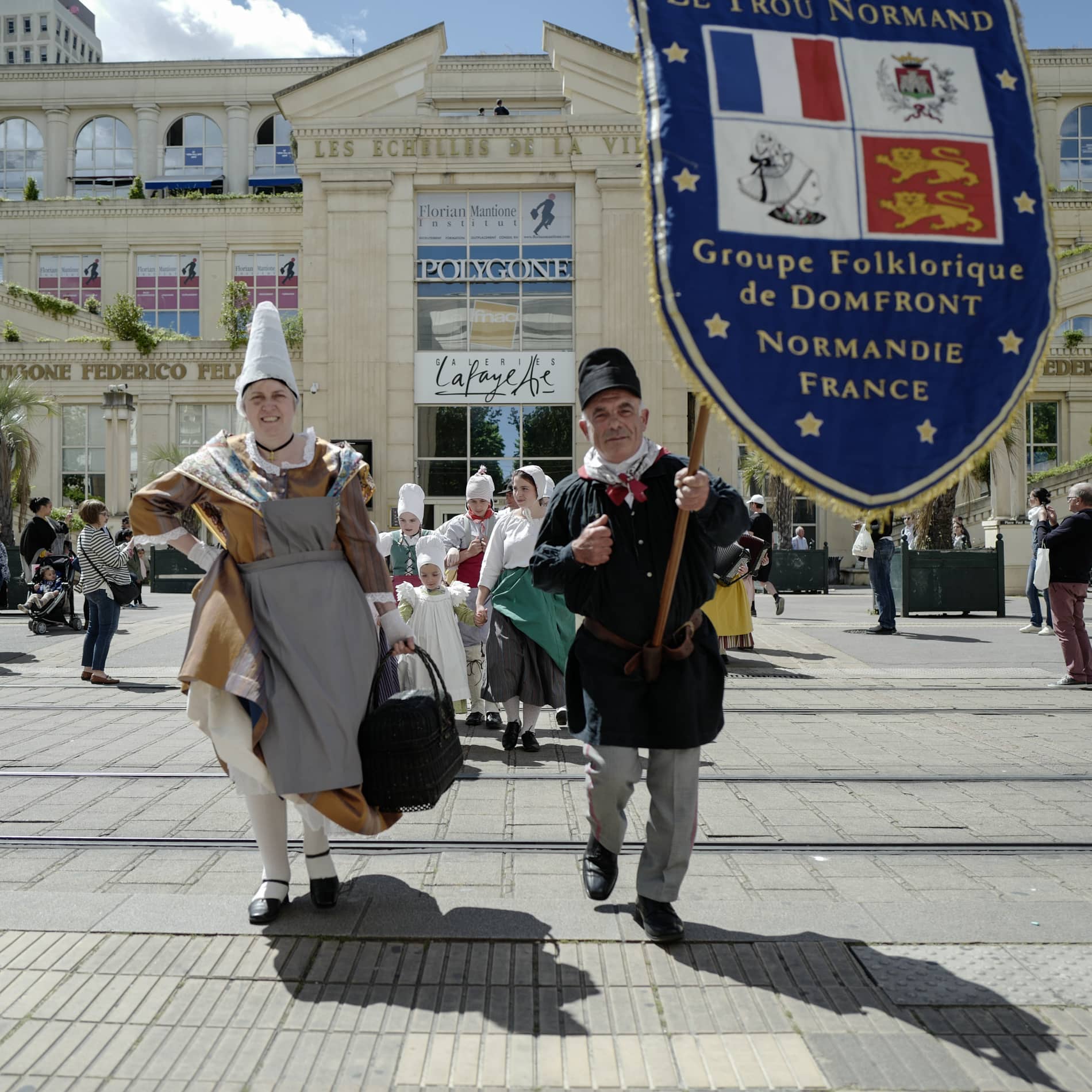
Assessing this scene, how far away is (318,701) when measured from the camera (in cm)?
378

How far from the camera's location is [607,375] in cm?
376

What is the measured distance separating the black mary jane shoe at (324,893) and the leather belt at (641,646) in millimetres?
1327

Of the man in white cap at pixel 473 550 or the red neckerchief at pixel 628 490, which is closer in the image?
the red neckerchief at pixel 628 490

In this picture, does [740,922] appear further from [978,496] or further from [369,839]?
[978,496]

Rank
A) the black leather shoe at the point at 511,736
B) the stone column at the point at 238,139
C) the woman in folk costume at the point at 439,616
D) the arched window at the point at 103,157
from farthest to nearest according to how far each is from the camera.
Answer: the arched window at the point at 103,157, the stone column at the point at 238,139, the woman in folk costume at the point at 439,616, the black leather shoe at the point at 511,736

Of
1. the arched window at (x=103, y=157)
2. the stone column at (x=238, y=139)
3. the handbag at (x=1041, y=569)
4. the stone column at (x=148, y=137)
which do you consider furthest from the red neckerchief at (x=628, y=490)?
the arched window at (x=103, y=157)

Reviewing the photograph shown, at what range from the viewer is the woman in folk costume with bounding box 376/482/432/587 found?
8.69m

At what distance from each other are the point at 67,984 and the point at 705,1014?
6.28ft

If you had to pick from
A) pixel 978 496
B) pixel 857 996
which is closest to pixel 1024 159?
pixel 857 996

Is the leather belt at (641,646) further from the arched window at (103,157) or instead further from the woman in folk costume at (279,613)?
the arched window at (103,157)

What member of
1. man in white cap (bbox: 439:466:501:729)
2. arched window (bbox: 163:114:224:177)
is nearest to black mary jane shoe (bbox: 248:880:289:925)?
man in white cap (bbox: 439:466:501:729)

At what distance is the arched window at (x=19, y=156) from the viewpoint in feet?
182

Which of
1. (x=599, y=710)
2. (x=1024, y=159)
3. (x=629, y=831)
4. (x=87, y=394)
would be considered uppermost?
(x=87, y=394)

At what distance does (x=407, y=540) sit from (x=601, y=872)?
16.8 ft
